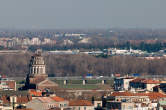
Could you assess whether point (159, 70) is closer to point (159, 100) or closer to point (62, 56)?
point (62, 56)

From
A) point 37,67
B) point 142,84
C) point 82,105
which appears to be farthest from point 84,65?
point 82,105

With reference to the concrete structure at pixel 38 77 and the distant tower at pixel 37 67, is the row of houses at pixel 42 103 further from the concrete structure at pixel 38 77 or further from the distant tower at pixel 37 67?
the distant tower at pixel 37 67

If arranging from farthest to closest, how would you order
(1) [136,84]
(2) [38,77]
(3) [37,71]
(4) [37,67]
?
(4) [37,67], (3) [37,71], (2) [38,77], (1) [136,84]

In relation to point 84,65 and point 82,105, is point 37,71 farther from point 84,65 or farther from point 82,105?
point 84,65

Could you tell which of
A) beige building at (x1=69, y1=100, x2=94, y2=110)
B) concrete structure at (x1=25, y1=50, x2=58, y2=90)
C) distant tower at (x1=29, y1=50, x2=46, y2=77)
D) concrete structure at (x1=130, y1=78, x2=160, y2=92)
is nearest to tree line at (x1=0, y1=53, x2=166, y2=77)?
distant tower at (x1=29, y1=50, x2=46, y2=77)

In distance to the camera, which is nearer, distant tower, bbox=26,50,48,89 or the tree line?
distant tower, bbox=26,50,48,89

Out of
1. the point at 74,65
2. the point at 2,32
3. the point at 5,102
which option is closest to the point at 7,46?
the point at 2,32

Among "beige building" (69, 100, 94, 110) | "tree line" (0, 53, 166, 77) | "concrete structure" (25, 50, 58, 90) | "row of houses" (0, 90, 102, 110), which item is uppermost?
"beige building" (69, 100, 94, 110)

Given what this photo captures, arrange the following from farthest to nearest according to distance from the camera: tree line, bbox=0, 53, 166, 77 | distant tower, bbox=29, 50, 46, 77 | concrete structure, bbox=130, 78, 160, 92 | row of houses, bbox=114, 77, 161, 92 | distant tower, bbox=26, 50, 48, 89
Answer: tree line, bbox=0, 53, 166, 77, distant tower, bbox=29, 50, 46, 77, distant tower, bbox=26, 50, 48, 89, concrete structure, bbox=130, 78, 160, 92, row of houses, bbox=114, 77, 161, 92

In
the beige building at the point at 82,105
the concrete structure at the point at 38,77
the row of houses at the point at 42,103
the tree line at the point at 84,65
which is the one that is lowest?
the tree line at the point at 84,65

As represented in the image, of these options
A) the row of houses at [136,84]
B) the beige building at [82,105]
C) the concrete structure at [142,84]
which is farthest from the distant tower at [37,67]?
the beige building at [82,105]

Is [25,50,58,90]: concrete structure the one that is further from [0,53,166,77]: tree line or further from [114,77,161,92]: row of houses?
[0,53,166,77]: tree line

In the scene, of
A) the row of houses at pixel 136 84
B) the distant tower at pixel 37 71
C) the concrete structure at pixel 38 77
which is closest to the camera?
the row of houses at pixel 136 84
